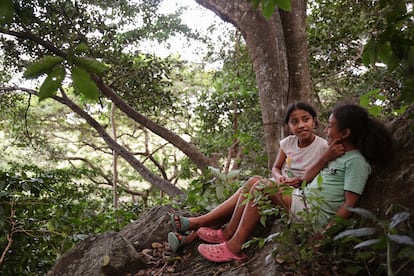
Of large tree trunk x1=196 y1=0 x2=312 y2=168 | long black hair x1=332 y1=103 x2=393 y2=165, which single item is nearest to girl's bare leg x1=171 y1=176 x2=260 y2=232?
long black hair x1=332 y1=103 x2=393 y2=165

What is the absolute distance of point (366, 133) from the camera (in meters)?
2.67

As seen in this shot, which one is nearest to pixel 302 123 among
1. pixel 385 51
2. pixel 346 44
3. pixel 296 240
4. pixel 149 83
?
pixel 296 240

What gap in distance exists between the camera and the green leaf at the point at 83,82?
1.03m

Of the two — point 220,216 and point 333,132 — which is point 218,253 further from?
point 333,132

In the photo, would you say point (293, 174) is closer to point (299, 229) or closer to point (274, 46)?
point (299, 229)

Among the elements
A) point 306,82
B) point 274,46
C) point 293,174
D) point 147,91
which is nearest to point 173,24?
point 147,91

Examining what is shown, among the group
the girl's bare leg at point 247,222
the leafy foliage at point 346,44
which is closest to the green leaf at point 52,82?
the girl's bare leg at point 247,222

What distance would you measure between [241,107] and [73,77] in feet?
22.2

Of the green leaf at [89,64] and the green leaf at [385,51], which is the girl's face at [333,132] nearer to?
the green leaf at [385,51]

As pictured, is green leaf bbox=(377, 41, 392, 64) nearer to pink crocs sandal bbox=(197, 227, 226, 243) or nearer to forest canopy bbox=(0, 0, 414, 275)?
forest canopy bbox=(0, 0, 414, 275)

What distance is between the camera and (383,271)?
Result: 2094 mm

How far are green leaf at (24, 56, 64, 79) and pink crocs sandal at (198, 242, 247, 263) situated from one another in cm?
218

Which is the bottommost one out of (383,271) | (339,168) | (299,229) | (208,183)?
(383,271)

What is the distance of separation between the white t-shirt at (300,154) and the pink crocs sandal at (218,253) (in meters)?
0.81
